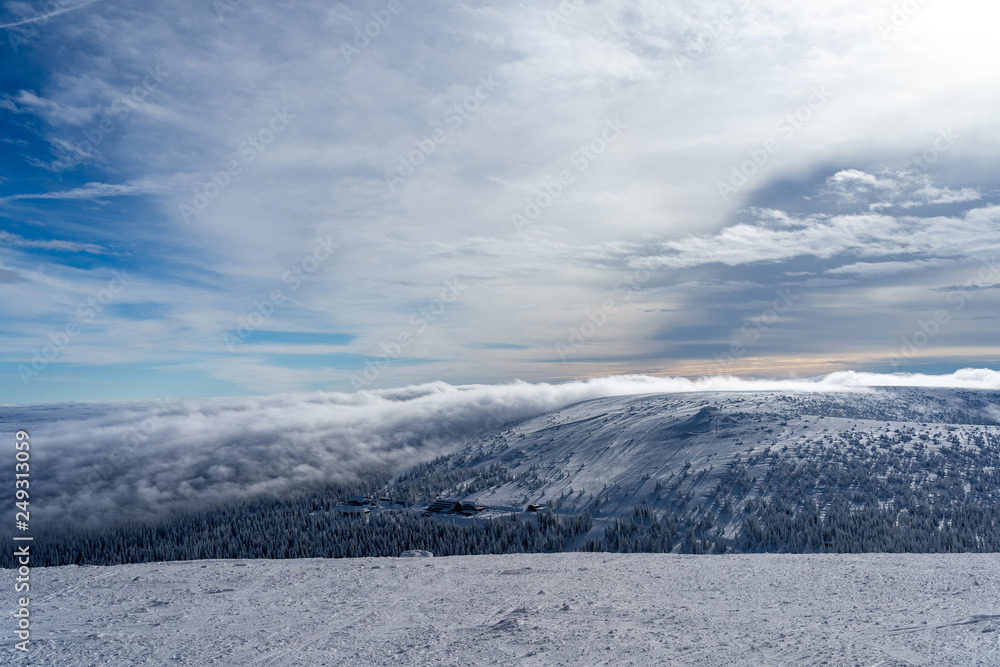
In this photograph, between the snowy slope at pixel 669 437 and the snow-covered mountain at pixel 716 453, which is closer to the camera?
the snow-covered mountain at pixel 716 453

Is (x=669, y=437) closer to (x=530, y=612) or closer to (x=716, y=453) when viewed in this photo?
(x=716, y=453)

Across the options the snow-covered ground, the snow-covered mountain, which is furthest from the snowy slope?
the snow-covered ground

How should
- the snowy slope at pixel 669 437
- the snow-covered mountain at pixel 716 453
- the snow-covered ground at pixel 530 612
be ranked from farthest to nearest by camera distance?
the snowy slope at pixel 669 437, the snow-covered mountain at pixel 716 453, the snow-covered ground at pixel 530 612

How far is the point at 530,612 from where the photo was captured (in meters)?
11.3

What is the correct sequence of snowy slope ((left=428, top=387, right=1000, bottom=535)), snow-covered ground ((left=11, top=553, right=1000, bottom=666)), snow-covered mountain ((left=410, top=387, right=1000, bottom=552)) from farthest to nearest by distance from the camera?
1. snowy slope ((left=428, top=387, right=1000, bottom=535))
2. snow-covered mountain ((left=410, top=387, right=1000, bottom=552))
3. snow-covered ground ((left=11, top=553, right=1000, bottom=666))

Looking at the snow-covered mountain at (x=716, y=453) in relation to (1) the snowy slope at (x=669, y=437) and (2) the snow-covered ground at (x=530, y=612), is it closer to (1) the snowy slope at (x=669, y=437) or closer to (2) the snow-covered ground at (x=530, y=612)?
(1) the snowy slope at (x=669, y=437)

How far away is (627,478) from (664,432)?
48.7 feet

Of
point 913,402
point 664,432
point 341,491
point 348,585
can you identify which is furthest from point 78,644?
point 913,402

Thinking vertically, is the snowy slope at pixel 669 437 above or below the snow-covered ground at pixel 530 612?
below

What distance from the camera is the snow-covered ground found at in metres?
9.30

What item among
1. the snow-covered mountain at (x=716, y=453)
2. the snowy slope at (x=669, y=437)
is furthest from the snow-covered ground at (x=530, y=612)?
the snowy slope at (x=669, y=437)

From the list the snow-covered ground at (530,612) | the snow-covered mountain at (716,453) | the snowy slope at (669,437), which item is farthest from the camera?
the snowy slope at (669,437)

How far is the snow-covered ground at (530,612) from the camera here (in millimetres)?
9297

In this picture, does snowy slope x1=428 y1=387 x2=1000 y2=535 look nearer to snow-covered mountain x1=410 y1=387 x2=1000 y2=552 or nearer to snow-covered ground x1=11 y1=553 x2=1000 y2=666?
snow-covered mountain x1=410 y1=387 x2=1000 y2=552
